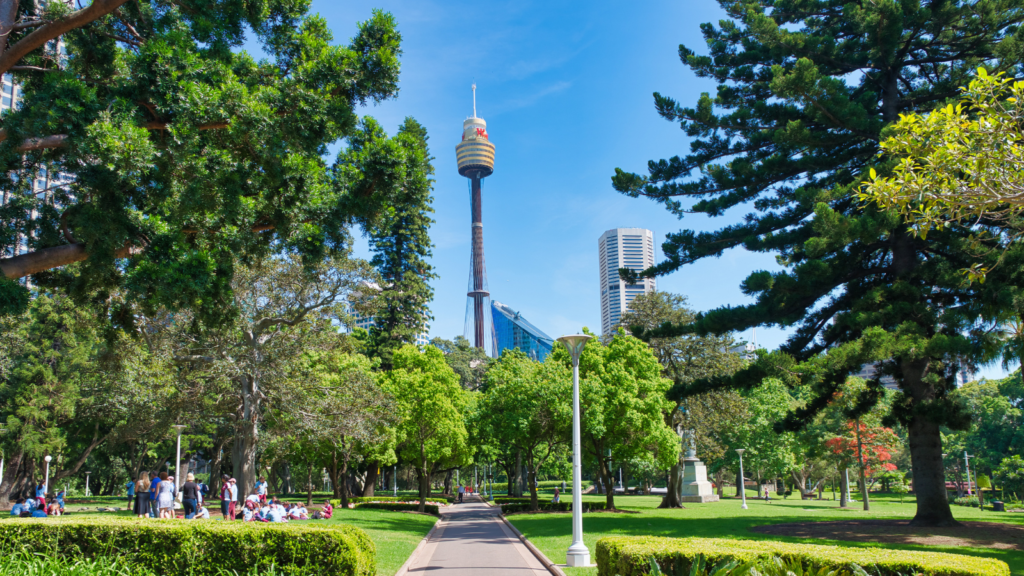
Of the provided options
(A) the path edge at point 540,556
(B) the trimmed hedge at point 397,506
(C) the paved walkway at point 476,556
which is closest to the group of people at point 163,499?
(C) the paved walkway at point 476,556

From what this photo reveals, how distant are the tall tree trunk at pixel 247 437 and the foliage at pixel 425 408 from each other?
733cm

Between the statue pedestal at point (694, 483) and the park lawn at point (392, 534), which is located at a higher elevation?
the park lawn at point (392, 534)

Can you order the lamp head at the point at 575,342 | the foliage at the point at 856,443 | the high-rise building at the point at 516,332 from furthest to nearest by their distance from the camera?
the high-rise building at the point at 516,332
the foliage at the point at 856,443
the lamp head at the point at 575,342

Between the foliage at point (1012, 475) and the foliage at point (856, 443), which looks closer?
the foliage at point (856, 443)

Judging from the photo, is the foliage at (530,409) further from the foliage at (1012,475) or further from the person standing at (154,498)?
the foliage at (1012,475)

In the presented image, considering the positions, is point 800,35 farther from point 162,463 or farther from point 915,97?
point 162,463

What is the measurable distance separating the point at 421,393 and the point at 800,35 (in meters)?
22.8

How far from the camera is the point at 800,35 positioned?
1922 cm

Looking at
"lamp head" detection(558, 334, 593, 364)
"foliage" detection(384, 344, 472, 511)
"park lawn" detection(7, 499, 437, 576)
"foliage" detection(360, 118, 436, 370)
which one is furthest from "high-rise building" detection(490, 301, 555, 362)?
"lamp head" detection(558, 334, 593, 364)

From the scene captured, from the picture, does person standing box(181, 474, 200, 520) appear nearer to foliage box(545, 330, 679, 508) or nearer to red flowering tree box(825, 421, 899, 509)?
foliage box(545, 330, 679, 508)

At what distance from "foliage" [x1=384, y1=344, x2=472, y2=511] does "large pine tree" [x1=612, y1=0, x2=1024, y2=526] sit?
1444cm

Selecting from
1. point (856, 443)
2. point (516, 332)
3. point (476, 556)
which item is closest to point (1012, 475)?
point (856, 443)

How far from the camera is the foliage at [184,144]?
892 centimetres

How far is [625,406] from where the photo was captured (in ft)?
88.1
